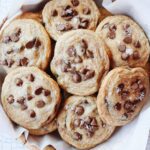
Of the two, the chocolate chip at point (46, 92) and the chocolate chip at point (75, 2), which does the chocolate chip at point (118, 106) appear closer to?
the chocolate chip at point (46, 92)

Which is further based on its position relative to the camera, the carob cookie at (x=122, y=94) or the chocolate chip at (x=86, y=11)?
the chocolate chip at (x=86, y=11)

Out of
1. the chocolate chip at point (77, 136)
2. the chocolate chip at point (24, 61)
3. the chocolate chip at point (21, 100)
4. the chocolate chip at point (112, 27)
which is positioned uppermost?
the chocolate chip at point (112, 27)

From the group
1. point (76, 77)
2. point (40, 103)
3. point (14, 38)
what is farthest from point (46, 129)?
Answer: point (14, 38)

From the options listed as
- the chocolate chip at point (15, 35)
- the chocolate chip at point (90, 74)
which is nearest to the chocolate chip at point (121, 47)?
the chocolate chip at point (90, 74)

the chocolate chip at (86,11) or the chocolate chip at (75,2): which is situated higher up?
the chocolate chip at (75,2)

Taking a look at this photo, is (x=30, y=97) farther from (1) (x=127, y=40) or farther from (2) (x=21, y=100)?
(1) (x=127, y=40)

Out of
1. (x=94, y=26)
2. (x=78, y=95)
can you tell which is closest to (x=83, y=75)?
(x=78, y=95)

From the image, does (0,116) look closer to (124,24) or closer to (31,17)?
(31,17)

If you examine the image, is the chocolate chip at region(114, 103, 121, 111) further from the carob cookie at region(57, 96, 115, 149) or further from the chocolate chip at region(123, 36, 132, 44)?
the chocolate chip at region(123, 36, 132, 44)
